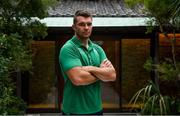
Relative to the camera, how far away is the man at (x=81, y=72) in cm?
308

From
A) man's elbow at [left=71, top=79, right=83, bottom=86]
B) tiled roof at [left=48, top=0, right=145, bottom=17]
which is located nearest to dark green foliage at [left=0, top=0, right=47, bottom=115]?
tiled roof at [left=48, top=0, right=145, bottom=17]

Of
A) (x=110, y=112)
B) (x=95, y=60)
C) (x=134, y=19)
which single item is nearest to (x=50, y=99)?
(x=110, y=112)

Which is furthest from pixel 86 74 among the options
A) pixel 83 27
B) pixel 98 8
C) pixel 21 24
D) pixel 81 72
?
pixel 98 8

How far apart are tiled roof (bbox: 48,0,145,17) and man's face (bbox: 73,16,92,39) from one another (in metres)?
7.76

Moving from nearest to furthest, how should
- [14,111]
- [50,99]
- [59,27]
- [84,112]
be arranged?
[84,112] → [14,111] → [59,27] → [50,99]

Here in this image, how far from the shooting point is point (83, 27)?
311 centimetres

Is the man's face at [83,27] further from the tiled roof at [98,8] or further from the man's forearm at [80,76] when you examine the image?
the tiled roof at [98,8]

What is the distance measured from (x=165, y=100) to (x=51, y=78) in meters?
4.36

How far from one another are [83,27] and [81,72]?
358 millimetres

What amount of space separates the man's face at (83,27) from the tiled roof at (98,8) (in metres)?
7.76

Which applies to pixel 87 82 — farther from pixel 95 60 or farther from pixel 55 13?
pixel 55 13

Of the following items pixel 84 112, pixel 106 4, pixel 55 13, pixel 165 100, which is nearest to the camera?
pixel 84 112

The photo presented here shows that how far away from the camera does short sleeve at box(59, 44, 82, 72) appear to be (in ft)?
10.2

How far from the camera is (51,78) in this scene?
1231 cm
